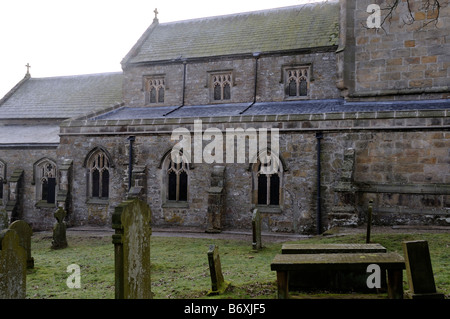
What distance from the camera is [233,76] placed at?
2027 cm

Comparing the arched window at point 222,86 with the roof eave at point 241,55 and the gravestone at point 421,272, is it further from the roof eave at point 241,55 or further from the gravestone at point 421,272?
the gravestone at point 421,272

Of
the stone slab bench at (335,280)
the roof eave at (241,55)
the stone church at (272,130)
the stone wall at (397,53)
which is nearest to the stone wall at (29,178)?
the stone church at (272,130)

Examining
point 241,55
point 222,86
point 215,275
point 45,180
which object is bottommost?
point 215,275

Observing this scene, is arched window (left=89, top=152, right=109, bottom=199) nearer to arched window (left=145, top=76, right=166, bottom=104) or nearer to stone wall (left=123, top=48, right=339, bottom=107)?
stone wall (left=123, top=48, right=339, bottom=107)

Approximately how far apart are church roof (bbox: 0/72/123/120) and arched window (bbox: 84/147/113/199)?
22.0 feet

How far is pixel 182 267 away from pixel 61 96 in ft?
67.3

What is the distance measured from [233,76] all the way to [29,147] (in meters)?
12.0

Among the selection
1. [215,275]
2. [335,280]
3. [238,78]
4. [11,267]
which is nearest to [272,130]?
[238,78]

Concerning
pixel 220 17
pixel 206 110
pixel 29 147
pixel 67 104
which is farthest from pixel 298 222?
pixel 67 104

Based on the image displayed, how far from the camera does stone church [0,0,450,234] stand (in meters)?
13.7

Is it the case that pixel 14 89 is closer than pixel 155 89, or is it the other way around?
pixel 155 89

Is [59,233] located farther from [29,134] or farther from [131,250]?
[29,134]

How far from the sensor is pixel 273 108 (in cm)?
1808

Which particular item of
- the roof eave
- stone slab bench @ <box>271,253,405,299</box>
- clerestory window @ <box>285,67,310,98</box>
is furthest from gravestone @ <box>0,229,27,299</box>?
the roof eave
